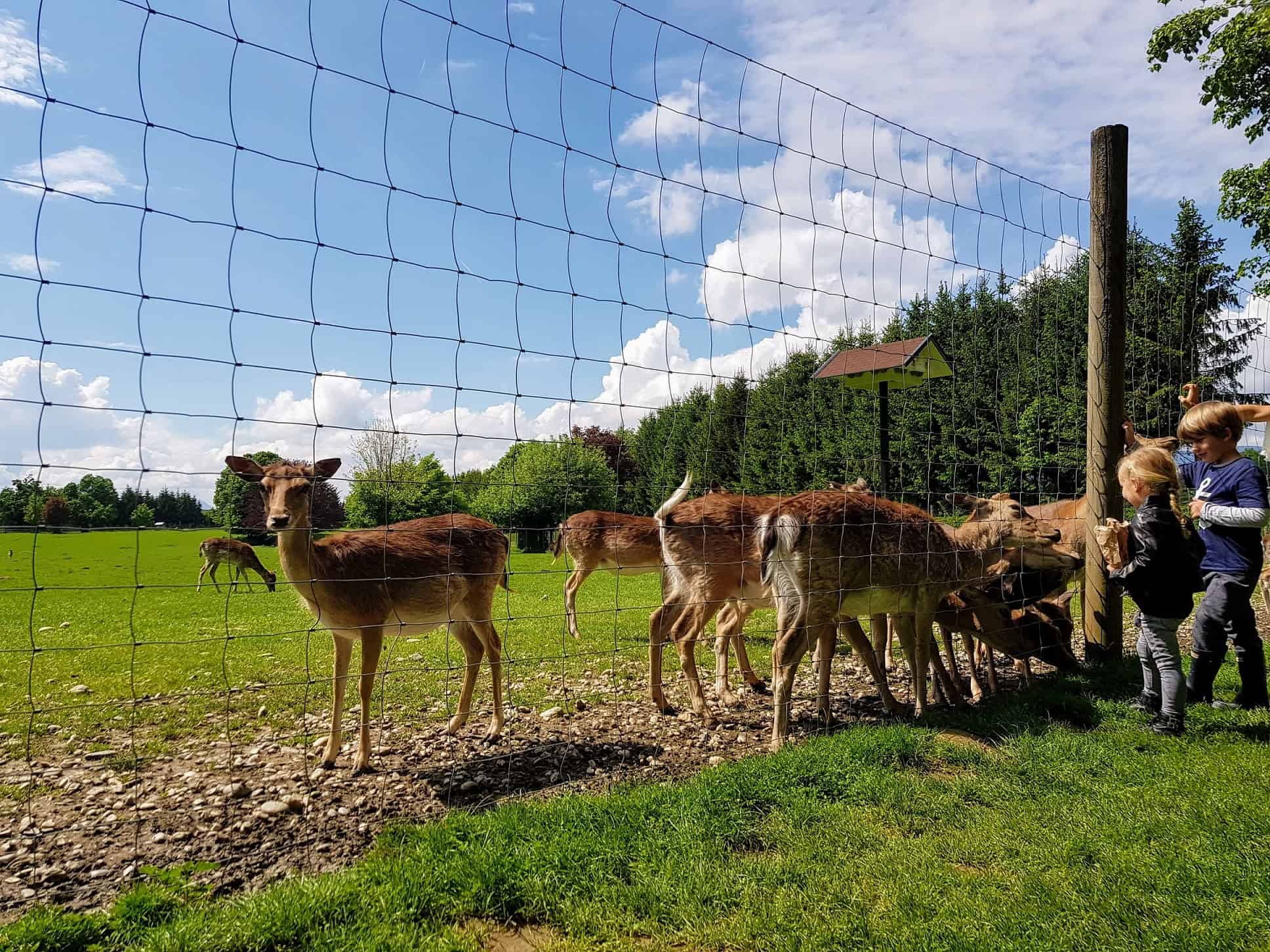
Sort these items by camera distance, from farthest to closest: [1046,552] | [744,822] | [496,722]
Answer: [1046,552] < [496,722] < [744,822]

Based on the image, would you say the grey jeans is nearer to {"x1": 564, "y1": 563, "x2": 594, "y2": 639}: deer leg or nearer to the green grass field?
the green grass field

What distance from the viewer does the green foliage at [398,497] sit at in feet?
13.6

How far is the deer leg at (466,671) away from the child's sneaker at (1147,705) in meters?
4.49

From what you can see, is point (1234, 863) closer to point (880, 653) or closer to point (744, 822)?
point (744, 822)

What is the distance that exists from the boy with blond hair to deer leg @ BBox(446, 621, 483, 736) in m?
4.99

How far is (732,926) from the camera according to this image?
8.86 feet

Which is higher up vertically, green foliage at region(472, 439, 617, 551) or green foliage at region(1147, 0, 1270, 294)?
green foliage at region(1147, 0, 1270, 294)

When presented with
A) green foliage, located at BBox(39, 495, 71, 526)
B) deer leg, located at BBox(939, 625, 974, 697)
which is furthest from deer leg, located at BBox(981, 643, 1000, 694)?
green foliage, located at BBox(39, 495, 71, 526)

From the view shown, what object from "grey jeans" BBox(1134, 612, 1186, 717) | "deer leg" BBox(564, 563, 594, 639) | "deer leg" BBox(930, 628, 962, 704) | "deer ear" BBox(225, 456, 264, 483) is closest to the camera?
"deer ear" BBox(225, 456, 264, 483)

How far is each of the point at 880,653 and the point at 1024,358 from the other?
14.7 meters

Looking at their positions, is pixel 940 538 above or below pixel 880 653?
above

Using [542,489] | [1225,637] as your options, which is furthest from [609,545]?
[1225,637]

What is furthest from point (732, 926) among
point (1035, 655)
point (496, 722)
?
point (1035, 655)

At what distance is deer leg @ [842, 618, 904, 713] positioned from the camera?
5938 mm
